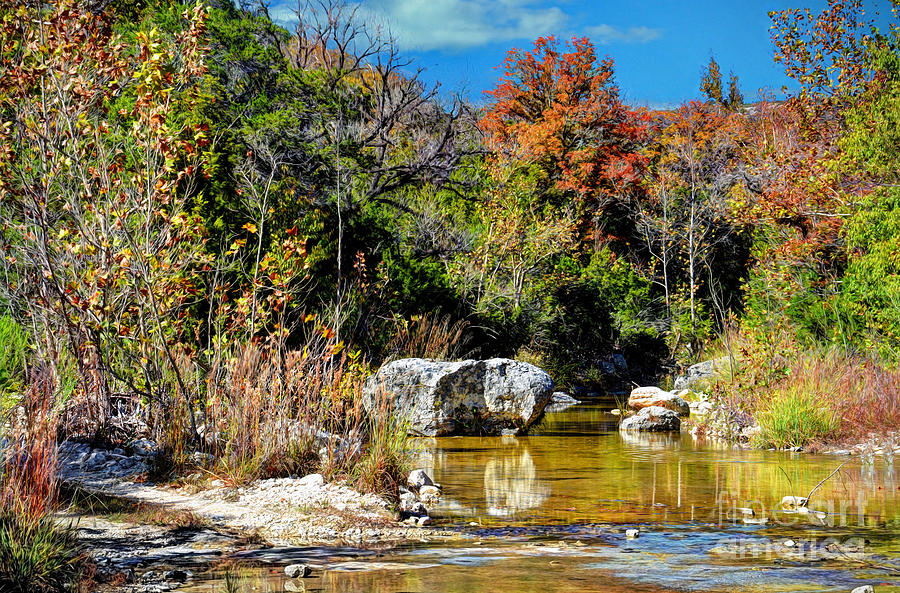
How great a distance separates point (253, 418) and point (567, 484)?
11.2 feet

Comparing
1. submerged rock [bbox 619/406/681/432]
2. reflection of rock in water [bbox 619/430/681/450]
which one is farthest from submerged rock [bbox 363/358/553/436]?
submerged rock [bbox 619/406/681/432]

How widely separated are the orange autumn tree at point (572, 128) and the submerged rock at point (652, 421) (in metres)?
11.8

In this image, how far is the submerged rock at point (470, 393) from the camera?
13984mm

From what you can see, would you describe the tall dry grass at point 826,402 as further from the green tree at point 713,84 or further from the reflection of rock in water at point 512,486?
the green tree at point 713,84

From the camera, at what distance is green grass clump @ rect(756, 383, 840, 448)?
468 inches

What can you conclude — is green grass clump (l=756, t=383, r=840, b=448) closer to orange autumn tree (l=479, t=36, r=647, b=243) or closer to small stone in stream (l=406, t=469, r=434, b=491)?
small stone in stream (l=406, t=469, r=434, b=491)

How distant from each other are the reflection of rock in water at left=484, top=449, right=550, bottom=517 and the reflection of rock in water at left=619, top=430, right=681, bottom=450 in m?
2.22

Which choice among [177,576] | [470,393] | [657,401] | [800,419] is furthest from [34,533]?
[657,401]

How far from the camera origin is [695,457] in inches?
452

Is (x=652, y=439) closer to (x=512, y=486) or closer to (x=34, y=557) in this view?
(x=512, y=486)

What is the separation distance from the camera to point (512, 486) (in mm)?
9164

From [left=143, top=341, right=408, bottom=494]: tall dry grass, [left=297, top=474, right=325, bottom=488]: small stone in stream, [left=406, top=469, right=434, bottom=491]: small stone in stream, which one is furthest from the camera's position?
[left=406, top=469, right=434, bottom=491]: small stone in stream

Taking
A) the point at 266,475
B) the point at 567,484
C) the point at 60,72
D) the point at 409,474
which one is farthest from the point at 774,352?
the point at 60,72

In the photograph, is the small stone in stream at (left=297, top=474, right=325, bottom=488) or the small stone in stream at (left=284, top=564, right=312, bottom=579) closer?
the small stone in stream at (left=284, top=564, right=312, bottom=579)
